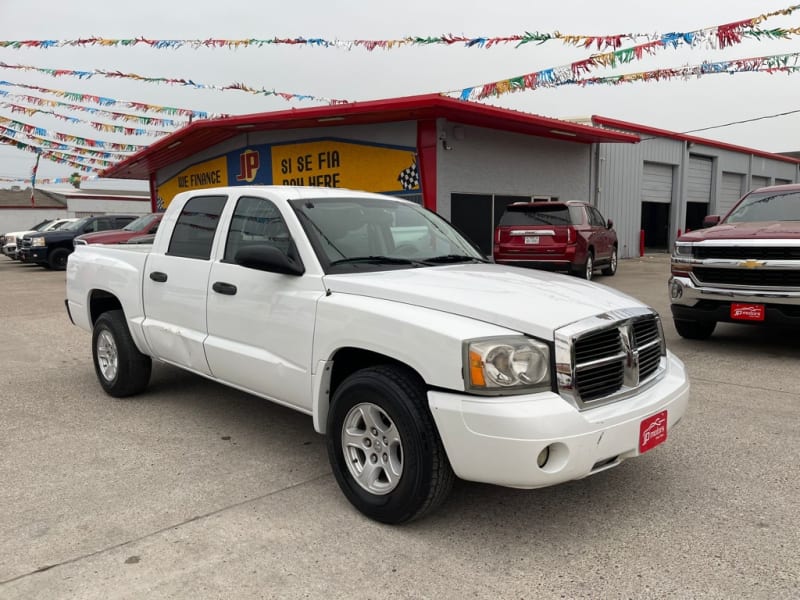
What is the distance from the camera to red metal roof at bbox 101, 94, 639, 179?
1388 cm

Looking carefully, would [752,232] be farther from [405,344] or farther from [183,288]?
[183,288]

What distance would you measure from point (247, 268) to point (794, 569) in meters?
3.15

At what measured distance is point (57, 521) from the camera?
324cm

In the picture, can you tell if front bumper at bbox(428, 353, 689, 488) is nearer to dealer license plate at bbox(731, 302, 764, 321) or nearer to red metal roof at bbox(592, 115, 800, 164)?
dealer license plate at bbox(731, 302, 764, 321)

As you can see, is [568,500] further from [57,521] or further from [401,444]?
[57,521]

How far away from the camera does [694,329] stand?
25.2 ft

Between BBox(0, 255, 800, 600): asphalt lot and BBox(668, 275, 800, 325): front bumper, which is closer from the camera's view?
BBox(0, 255, 800, 600): asphalt lot

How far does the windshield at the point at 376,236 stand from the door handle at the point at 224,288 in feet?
2.08

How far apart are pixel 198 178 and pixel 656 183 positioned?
16483 millimetres

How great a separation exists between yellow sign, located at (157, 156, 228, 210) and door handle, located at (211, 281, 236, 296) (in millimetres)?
16785

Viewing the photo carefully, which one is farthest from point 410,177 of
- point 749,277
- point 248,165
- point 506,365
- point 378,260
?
point 506,365

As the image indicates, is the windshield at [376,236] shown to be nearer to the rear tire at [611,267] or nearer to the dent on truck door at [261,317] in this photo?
the dent on truck door at [261,317]

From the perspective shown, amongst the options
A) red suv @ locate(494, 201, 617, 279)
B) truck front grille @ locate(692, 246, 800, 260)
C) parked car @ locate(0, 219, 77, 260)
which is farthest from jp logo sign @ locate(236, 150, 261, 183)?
truck front grille @ locate(692, 246, 800, 260)

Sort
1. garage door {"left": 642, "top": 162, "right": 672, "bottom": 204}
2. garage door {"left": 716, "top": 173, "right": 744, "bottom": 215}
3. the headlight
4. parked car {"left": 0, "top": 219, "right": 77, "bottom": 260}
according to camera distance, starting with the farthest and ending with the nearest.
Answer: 1. garage door {"left": 716, "top": 173, "right": 744, "bottom": 215}
2. garage door {"left": 642, "top": 162, "right": 672, "bottom": 204}
3. parked car {"left": 0, "top": 219, "right": 77, "bottom": 260}
4. the headlight
